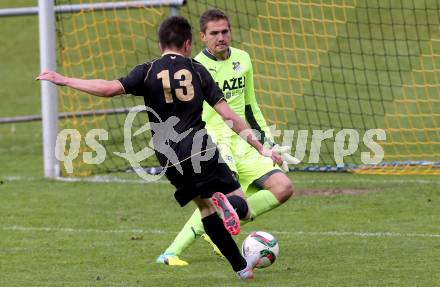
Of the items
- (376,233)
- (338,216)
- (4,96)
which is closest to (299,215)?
(338,216)

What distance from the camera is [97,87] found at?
24.2 ft

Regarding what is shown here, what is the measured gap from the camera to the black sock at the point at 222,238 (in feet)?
25.5

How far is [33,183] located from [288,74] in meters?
7.36

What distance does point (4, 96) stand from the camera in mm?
20500

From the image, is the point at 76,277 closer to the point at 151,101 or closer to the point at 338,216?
the point at 151,101

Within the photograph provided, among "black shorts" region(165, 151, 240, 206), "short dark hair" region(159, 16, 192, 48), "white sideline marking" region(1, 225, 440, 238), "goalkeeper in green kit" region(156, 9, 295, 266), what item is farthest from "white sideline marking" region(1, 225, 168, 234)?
"short dark hair" region(159, 16, 192, 48)

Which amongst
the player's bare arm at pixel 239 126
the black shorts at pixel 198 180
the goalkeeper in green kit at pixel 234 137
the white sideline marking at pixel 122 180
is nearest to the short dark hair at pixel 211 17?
the goalkeeper in green kit at pixel 234 137

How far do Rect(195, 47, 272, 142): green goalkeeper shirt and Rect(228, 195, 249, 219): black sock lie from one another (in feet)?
2.91

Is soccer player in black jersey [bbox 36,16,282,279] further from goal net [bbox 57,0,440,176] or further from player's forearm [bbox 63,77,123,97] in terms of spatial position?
goal net [bbox 57,0,440,176]

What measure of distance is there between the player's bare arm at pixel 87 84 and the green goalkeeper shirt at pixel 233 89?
1.63 m

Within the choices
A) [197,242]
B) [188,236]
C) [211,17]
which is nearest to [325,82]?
[197,242]

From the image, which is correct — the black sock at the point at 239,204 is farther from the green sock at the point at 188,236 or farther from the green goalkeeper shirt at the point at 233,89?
the green goalkeeper shirt at the point at 233,89

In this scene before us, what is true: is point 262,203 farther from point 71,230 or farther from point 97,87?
point 71,230

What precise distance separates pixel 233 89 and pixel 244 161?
613 mm
